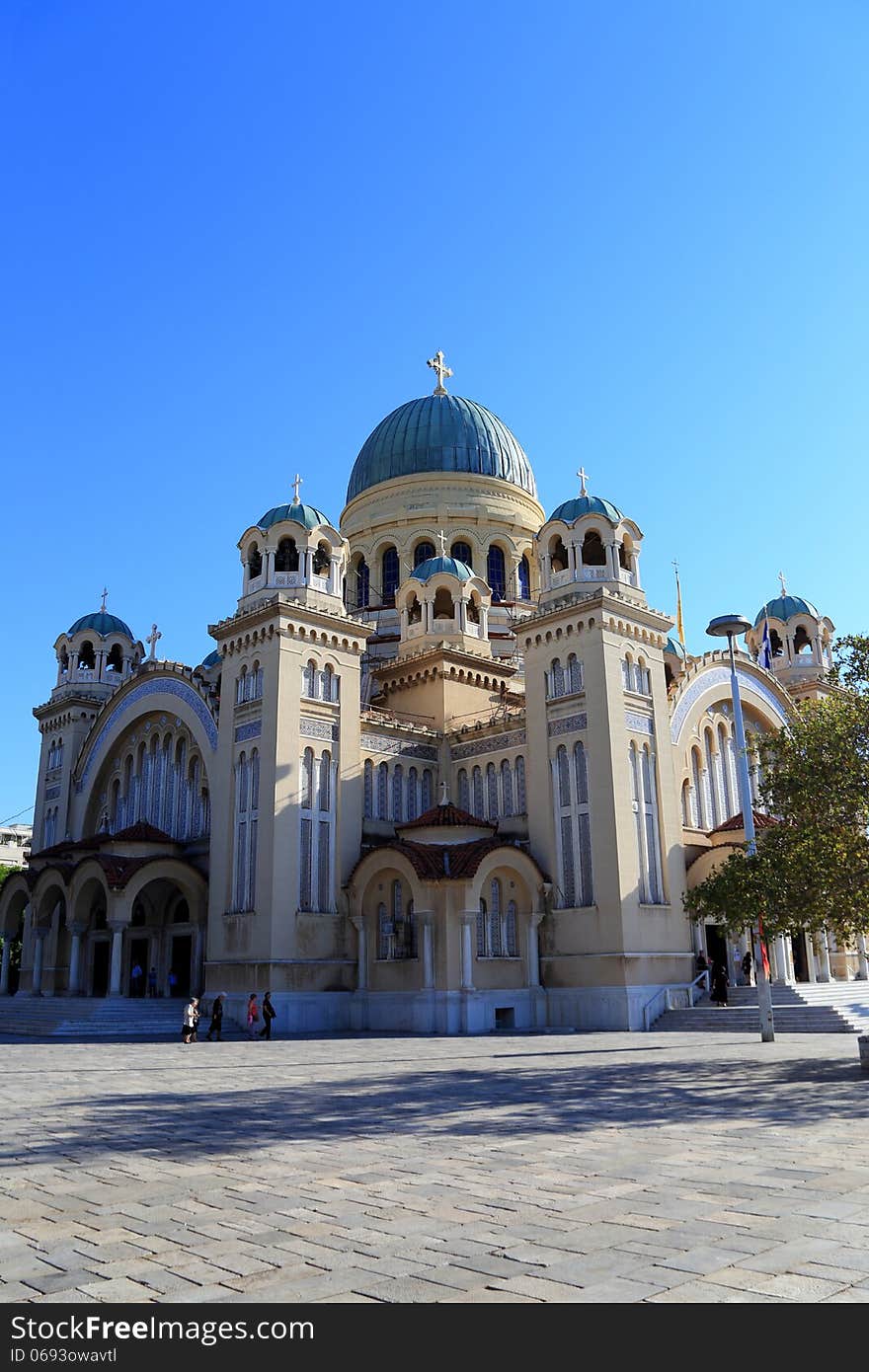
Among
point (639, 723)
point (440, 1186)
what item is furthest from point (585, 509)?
point (440, 1186)

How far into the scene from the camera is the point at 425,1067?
19.9m

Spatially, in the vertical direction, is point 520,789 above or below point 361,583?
below

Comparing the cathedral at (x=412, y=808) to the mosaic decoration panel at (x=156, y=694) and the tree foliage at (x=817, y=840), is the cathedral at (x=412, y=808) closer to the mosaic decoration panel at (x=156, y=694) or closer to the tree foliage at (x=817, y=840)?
the mosaic decoration panel at (x=156, y=694)

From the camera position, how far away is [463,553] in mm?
49875

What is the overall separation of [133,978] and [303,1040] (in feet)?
49.2

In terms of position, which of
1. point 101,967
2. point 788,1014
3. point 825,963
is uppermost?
point 101,967

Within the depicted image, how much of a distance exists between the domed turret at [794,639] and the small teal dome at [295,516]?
69.1 ft

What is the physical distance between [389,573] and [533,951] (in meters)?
22.7

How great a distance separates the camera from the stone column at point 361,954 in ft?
110

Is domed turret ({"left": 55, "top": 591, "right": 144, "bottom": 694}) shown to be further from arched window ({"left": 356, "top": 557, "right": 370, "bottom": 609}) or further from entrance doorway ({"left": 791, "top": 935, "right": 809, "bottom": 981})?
entrance doorway ({"left": 791, "top": 935, "right": 809, "bottom": 981})

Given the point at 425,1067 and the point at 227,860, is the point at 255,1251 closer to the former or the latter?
the point at 425,1067

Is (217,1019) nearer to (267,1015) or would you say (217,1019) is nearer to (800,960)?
(267,1015)

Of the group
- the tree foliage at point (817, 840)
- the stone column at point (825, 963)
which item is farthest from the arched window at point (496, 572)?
the tree foliage at point (817, 840)

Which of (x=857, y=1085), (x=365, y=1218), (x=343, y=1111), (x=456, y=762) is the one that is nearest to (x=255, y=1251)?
(x=365, y=1218)
